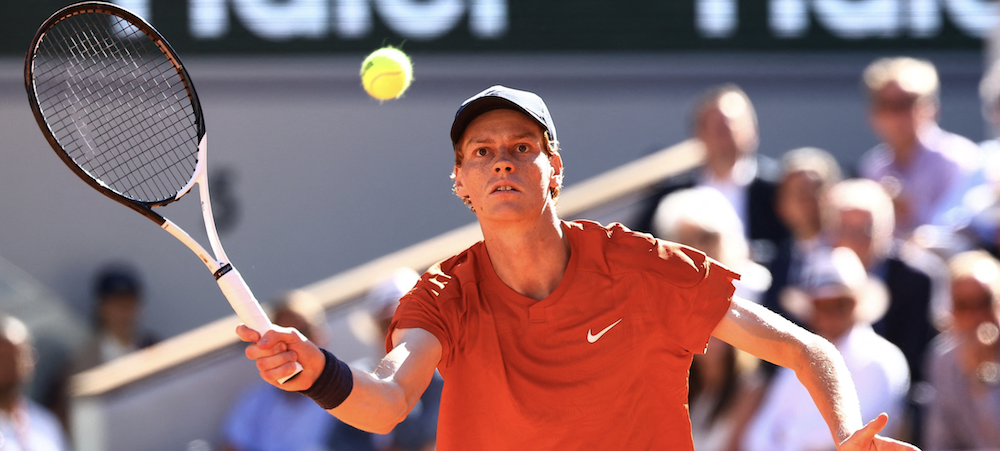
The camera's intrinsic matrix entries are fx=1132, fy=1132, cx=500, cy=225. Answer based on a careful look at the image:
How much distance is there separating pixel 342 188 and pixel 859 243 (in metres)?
4.24

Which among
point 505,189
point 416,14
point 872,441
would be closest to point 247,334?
point 505,189

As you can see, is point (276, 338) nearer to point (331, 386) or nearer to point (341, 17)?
point (331, 386)

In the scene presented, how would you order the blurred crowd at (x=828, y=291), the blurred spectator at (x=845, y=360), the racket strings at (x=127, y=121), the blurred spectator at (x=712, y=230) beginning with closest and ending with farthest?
the racket strings at (x=127, y=121), the blurred spectator at (x=845, y=360), the blurred crowd at (x=828, y=291), the blurred spectator at (x=712, y=230)

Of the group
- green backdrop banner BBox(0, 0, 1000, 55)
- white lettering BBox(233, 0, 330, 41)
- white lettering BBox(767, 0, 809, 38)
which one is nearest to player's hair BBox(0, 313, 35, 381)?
green backdrop banner BBox(0, 0, 1000, 55)

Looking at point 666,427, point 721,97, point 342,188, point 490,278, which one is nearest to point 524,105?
point 490,278

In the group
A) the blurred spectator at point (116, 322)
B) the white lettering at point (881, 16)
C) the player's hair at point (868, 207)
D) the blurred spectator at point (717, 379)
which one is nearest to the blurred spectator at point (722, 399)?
the blurred spectator at point (717, 379)

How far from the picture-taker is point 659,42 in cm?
732

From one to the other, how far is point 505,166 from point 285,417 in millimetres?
3373

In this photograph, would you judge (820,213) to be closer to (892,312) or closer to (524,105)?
(892,312)

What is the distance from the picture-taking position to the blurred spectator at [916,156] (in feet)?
19.5

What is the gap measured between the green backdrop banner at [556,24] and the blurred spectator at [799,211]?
158cm

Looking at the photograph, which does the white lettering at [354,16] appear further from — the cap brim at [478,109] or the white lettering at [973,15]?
the cap brim at [478,109]

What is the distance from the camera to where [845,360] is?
4.85 m

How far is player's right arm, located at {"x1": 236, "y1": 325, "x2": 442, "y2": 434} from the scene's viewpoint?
7.83 ft
